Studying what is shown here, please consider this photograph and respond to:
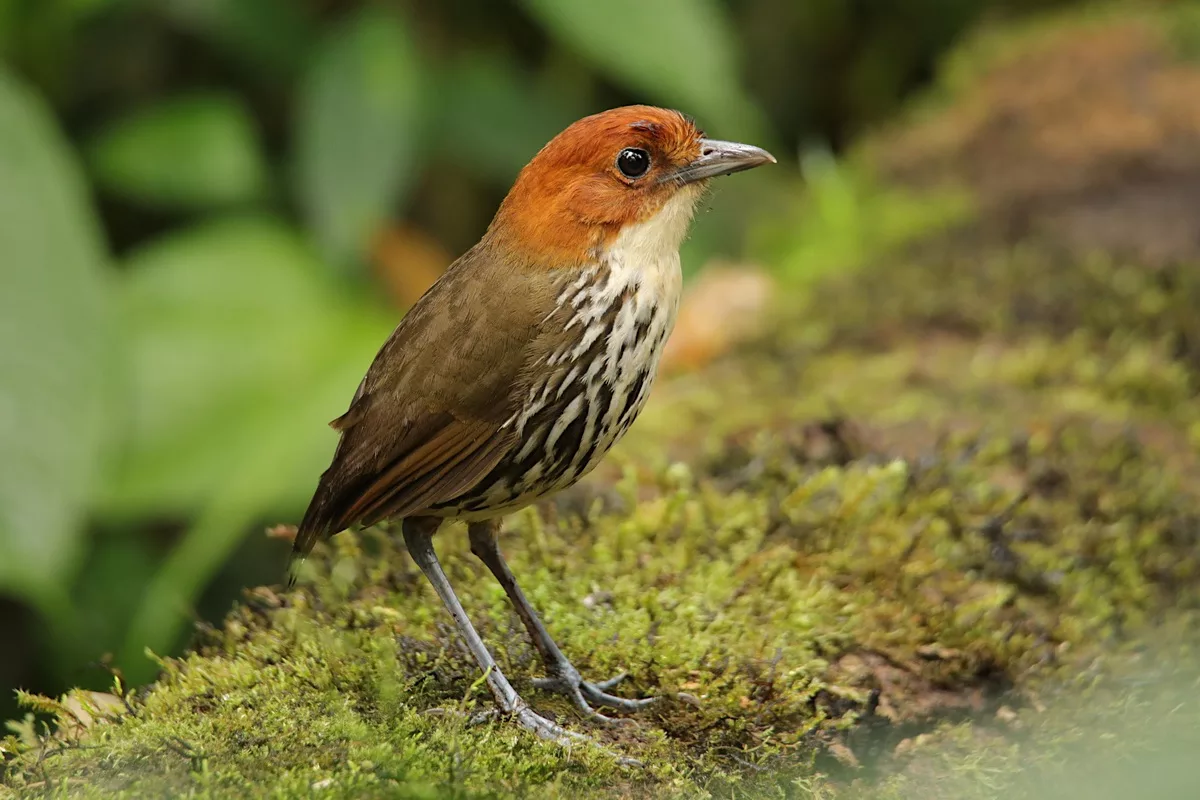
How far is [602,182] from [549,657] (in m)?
0.93

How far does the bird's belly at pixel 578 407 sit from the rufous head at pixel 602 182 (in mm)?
189

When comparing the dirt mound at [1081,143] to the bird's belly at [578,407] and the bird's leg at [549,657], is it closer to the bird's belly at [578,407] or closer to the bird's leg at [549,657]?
the bird's belly at [578,407]

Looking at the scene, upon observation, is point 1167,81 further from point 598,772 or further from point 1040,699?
point 598,772

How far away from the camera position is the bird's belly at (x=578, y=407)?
242 centimetres

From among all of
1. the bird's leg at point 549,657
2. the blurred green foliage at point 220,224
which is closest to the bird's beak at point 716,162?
the bird's leg at point 549,657

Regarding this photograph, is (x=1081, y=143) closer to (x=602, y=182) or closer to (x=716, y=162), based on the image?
(x=716, y=162)

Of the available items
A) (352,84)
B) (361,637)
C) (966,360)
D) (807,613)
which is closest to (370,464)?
(361,637)

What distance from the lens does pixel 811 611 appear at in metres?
2.76

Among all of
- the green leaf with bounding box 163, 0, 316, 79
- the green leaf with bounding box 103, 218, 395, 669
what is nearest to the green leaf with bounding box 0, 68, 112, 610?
the green leaf with bounding box 103, 218, 395, 669

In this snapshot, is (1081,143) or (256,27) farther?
(1081,143)

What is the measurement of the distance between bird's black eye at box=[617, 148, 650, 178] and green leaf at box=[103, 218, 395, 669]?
1.79 meters

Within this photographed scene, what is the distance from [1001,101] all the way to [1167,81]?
683 millimetres

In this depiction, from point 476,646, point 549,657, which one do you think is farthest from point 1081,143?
point 476,646

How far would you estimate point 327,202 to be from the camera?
455 cm
